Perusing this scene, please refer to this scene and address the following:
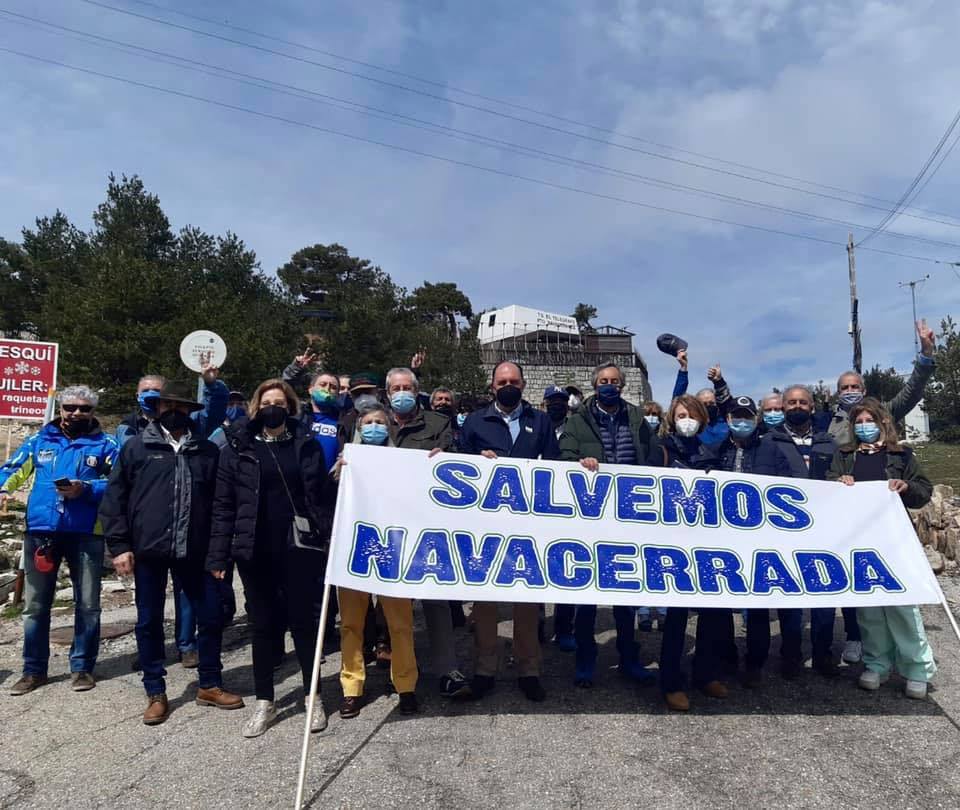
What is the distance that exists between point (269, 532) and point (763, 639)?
3.26 meters

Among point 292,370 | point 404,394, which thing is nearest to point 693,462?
point 404,394

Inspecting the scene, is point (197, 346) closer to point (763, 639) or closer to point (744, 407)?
point (744, 407)

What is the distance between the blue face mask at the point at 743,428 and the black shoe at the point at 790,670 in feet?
5.23

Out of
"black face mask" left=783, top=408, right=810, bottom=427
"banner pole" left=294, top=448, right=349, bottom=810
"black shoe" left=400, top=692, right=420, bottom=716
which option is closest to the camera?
"banner pole" left=294, top=448, right=349, bottom=810

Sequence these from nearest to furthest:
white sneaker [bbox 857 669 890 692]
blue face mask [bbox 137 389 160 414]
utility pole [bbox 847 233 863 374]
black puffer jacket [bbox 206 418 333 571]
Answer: black puffer jacket [bbox 206 418 333 571] → white sneaker [bbox 857 669 890 692] → blue face mask [bbox 137 389 160 414] → utility pole [bbox 847 233 863 374]

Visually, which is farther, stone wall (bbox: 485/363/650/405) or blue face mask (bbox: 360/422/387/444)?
stone wall (bbox: 485/363/650/405)

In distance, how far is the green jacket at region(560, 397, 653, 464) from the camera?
15.1 ft

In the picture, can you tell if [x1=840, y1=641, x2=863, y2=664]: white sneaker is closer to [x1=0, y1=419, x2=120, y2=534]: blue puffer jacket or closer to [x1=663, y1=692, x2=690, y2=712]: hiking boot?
[x1=663, y1=692, x2=690, y2=712]: hiking boot

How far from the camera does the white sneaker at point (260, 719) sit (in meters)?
3.65

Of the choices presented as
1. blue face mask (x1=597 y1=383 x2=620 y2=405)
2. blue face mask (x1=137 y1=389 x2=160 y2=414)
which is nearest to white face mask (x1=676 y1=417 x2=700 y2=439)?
blue face mask (x1=597 y1=383 x2=620 y2=405)

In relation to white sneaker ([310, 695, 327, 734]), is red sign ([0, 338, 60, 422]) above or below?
above

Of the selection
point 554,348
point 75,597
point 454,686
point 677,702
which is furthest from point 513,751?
point 554,348

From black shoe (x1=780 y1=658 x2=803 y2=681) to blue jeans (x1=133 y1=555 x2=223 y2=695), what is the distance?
150 inches

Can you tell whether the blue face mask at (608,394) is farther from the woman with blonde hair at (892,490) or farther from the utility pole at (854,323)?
the utility pole at (854,323)
